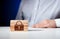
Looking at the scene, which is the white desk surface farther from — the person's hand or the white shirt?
the white shirt

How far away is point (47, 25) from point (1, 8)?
57.2 inches

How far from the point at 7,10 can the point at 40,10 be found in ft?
2.68

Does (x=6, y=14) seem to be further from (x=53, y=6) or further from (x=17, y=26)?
(x=17, y=26)

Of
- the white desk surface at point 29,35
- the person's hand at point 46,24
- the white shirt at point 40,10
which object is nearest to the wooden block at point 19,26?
the white desk surface at point 29,35

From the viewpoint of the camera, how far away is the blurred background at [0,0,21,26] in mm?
2689

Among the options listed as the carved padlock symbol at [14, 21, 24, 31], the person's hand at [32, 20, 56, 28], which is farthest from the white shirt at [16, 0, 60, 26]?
the carved padlock symbol at [14, 21, 24, 31]

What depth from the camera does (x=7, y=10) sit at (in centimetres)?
269

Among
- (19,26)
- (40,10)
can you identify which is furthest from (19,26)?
(40,10)

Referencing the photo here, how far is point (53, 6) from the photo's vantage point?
6.52ft

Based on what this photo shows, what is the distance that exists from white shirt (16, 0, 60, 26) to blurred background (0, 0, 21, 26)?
539 mm

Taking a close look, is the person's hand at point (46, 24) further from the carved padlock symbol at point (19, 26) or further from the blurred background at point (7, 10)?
the blurred background at point (7, 10)

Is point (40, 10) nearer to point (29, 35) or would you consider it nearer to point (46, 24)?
point (46, 24)

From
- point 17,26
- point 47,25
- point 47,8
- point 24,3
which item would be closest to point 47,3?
point 47,8

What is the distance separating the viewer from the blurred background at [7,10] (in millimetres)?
2689
